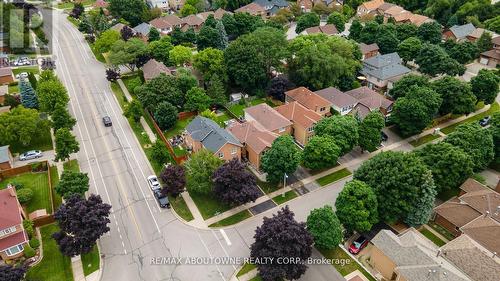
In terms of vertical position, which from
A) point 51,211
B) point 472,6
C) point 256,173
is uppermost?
point 472,6

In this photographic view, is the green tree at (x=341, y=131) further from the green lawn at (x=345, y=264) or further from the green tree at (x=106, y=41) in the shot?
the green tree at (x=106, y=41)

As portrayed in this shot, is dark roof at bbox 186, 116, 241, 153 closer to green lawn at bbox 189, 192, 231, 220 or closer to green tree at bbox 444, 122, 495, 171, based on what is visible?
green lawn at bbox 189, 192, 231, 220

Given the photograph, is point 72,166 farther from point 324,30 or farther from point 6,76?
point 324,30

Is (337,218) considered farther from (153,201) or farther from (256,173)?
(153,201)

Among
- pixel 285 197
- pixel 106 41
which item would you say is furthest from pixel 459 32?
pixel 106 41

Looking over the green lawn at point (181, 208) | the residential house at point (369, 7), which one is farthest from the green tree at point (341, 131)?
the residential house at point (369, 7)

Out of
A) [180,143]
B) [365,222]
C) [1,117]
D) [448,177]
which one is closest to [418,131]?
[448,177]
